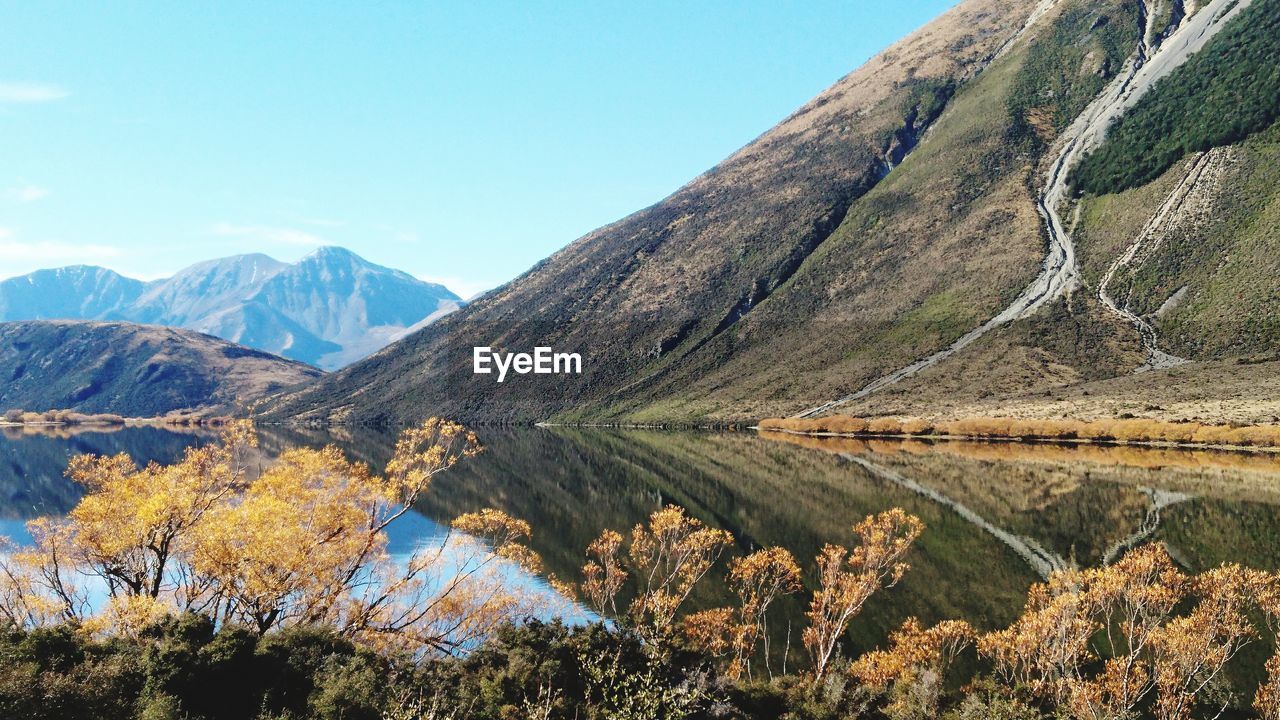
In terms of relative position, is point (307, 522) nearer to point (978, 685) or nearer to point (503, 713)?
point (503, 713)

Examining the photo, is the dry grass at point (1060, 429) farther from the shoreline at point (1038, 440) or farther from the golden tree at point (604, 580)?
the golden tree at point (604, 580)

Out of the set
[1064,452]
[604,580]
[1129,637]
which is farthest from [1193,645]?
[1064,452]

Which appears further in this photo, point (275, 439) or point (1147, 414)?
point (275, 439)

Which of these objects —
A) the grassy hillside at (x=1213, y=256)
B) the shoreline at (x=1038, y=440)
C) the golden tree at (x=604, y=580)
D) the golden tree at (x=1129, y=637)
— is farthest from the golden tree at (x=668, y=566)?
the grassy hillside at (x=1213, y=256)

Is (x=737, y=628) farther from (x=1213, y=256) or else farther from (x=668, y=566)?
(x=1213, y=256)

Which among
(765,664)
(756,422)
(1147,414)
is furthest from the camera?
(756,422)

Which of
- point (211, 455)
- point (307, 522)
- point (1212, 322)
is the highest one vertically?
point (211, 455)

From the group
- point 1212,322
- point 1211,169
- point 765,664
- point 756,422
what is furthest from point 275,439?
point 1211,169

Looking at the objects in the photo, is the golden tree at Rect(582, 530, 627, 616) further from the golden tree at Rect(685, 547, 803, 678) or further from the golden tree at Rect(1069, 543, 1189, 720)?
the golden tree at Rect(1069, 543, 1189, 720)

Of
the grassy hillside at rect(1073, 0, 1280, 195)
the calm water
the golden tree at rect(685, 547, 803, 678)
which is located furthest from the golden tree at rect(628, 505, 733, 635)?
the grassy hillside at rect(1073, 0, 1280, 195)
